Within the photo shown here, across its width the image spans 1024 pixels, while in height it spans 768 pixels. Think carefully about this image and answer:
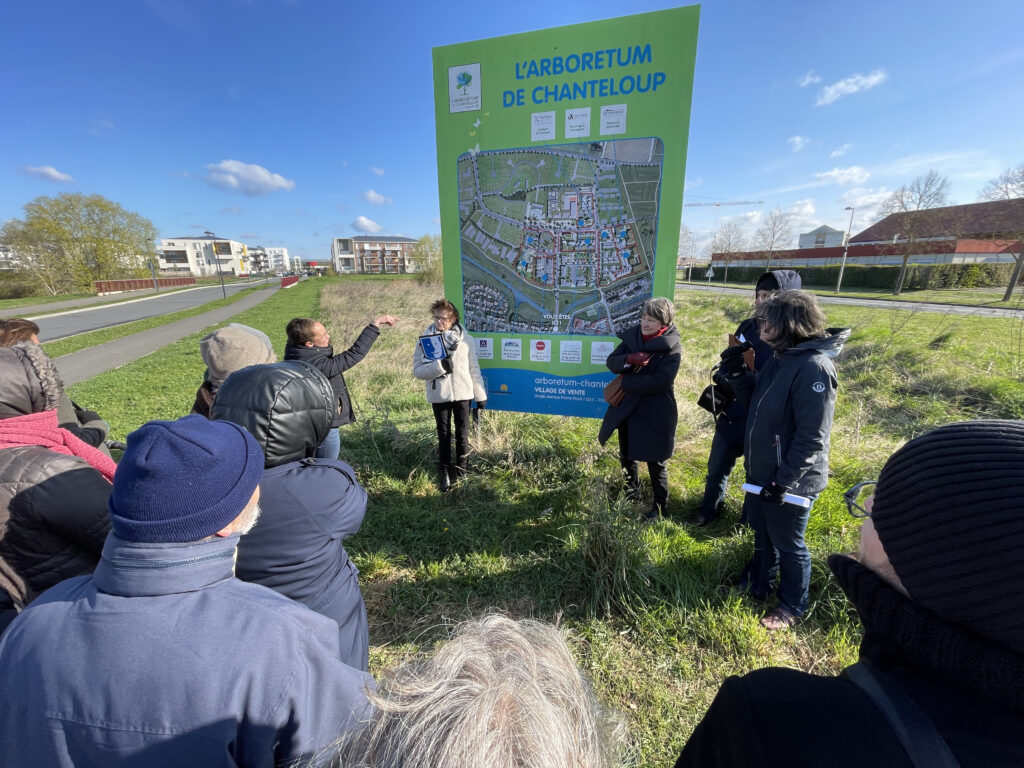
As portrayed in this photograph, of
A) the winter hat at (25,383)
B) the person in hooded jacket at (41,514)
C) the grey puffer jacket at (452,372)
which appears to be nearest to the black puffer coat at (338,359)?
the grey puffer jacket at (452,372)

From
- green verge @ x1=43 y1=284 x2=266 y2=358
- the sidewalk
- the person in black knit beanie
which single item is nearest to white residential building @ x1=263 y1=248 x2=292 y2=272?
green verge @ x1=43 y1=284 x2=266 y2=358

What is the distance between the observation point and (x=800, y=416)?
2.33m

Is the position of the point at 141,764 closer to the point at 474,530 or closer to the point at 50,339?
the point at 474,530

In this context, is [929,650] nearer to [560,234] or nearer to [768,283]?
[768,283]

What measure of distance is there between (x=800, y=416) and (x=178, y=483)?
2763 mm

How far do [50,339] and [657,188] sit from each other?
19411mm

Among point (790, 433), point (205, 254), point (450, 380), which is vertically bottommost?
point (450, 380)

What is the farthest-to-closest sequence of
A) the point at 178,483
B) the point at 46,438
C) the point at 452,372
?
the point at 452,372, the point at 46,438, the point at 178,483

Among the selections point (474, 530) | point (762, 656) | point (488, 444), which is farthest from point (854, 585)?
Answer: point (488, 444)

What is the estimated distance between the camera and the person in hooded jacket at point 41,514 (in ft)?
4.72

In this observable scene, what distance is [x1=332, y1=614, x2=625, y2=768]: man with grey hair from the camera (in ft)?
2.26

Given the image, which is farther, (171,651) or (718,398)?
(718,398)

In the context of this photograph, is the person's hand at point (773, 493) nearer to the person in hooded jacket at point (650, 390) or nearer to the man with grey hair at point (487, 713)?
the person in hooded jacket at point (650, 390)

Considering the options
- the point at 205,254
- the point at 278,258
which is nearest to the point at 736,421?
the point at 205,254
